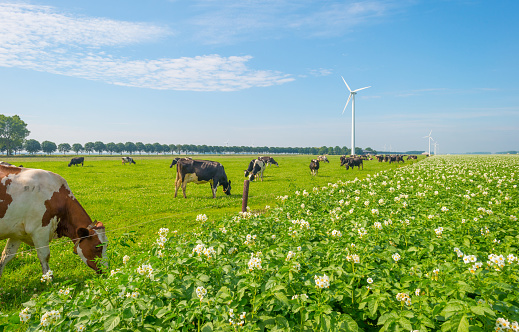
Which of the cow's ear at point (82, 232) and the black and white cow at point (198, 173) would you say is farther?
the black and white cow at point (198, 173)

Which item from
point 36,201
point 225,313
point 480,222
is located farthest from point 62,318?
point 480,222

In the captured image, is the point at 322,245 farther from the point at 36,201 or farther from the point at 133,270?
the point at 36,201

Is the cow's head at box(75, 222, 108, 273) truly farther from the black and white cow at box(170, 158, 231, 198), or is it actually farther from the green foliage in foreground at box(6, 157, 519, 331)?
the black and white cow at box(170, 158, 231, 198)

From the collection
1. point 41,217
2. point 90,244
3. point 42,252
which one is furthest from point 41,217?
point 90,244

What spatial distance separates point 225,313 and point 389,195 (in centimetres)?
1011

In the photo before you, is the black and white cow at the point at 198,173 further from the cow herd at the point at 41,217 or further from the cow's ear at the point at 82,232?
the cow's ear at the point at 82,232

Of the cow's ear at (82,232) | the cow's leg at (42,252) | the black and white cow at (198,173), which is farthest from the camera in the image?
the black and white cow at (198,173)

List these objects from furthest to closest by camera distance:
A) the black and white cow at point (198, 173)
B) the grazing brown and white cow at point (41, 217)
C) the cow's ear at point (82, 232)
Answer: the black and white cow at point (198, 173) < the cow's ear at point (82, 232) < the grazing brown and white cow at point (41, 217)

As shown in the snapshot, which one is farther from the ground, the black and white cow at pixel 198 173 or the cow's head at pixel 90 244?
the black and white cow at pixel 198 173

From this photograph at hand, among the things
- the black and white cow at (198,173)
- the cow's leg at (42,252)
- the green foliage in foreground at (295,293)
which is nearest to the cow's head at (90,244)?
the cow's leg at (42,252)

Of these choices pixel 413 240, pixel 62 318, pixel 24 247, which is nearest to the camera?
pixel 62 318

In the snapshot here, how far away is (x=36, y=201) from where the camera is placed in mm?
6664

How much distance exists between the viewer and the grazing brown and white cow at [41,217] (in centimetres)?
647

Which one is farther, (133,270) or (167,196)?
(167,196)
